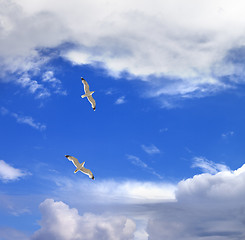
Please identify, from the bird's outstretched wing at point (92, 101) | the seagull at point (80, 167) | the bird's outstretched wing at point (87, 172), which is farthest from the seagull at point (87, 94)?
the bird's outstretched wing at point (87, 172)

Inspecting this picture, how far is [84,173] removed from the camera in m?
109

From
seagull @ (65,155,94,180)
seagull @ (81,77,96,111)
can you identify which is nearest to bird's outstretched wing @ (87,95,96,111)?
seagull @ (81,77,96,111)

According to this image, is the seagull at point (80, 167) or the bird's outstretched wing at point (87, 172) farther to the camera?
the bird's outstretched wing at point (87, 172)

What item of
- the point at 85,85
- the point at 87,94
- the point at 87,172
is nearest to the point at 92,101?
the point at 87,94

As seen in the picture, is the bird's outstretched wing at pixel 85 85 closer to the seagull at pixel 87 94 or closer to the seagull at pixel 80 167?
the seagull at pixel 87 94

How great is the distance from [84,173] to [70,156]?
30.8 ft

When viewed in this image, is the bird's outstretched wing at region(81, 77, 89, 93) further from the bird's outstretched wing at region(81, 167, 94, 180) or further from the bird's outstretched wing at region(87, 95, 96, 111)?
the bird's outstretched wing at region(81, 167, 94, 180)

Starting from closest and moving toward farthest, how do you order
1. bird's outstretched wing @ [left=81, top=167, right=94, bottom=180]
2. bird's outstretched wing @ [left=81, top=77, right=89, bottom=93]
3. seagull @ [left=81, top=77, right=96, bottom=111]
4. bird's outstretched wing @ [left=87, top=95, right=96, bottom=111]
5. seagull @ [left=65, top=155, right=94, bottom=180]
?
seagull @ [left=65, top=155, right=94, bottom=180] < bird's outstretched wing @ [left=81, top=167, right=94, bottom=180] < bird's outstretched wing @ [left=81, top=77, right=89, bottom=93] < seagull @ [left=81, top=77, right=96, bottom=111] < bird's outstretched wing @ [left=87, top=95, right=96, bottom=111]

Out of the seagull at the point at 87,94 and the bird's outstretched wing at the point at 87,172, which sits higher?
the seagull at the point at 87,94

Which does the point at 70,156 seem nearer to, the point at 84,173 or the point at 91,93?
the point at 84,173

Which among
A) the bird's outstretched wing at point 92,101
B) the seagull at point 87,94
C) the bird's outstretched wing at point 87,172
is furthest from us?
the bird's outstretched wing at point 92,101

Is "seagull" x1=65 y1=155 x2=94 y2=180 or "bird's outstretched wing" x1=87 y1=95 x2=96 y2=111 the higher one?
"bird's outstretched wing" x1=87 y1=95 x2=96 y2=111

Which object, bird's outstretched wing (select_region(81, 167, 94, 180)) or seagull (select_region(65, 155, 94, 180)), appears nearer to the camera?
seagull (select_region(65, 155, 94, 180))

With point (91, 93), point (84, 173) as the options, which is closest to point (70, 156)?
point (84, 173)
